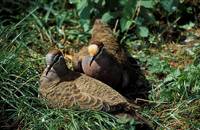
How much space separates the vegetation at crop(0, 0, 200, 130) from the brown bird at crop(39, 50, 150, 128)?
0.09m

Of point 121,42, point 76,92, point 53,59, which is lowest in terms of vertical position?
point 76,92

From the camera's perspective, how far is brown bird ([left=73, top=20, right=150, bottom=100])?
6203mm

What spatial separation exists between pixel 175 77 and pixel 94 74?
33.2 inches

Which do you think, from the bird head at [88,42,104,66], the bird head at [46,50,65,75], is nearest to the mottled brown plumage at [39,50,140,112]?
the bird head at [46,50,65,75]

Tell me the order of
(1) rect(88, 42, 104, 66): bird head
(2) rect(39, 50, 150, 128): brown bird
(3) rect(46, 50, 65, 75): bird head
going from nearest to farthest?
(2) rect(39, 50, 150, 128): brown bird → (3) rect(46, 50, 65, 75): bird head → (1) rect(88, 42, 104, 66): bird head

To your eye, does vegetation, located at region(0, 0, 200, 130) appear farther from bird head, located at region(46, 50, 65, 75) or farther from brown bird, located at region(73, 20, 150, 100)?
bird head, located at region(46, 50, 65, 75)

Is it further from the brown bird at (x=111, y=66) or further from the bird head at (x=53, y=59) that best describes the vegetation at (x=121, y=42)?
the bird head at (x=53, y=59)

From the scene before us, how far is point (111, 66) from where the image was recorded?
6.24m

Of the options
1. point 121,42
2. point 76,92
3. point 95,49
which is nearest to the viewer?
point 76,92

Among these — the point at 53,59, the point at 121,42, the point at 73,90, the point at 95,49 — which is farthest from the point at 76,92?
the point at 121,42

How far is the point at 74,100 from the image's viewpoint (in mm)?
5512

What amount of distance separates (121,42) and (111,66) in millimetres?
971

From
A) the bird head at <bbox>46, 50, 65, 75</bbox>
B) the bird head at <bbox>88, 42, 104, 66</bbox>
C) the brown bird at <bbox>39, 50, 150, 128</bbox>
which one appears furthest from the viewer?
the bird head at <bbox>88, 42, 104, 66</bbox>

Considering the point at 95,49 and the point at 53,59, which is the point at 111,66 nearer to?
the point at 95,49
